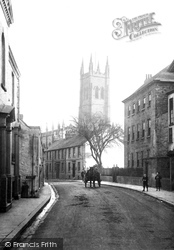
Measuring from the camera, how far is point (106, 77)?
104m

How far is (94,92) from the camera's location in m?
102

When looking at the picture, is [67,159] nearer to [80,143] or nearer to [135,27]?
[80,143]

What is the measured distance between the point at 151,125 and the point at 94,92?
62.6 meters

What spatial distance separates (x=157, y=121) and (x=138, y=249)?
3107 centimetres

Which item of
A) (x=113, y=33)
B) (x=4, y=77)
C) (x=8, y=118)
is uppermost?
(x=113, y=33)

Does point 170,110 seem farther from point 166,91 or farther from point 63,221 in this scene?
point 63,221

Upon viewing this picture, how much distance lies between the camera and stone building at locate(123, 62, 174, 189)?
33.6 m

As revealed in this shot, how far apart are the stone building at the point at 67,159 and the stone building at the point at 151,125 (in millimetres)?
17053

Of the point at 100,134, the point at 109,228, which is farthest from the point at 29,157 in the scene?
the point at 100,134

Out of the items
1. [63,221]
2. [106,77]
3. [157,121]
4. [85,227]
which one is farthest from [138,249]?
[106,77]

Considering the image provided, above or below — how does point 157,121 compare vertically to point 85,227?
above

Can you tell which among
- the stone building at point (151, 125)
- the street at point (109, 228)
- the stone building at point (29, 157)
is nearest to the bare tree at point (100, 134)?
the stone building at point (151, 125)

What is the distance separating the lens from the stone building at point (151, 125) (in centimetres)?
3356

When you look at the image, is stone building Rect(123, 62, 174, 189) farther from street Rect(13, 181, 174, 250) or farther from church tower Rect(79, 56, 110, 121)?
church tower Rect(79, 56, 110, 121)
